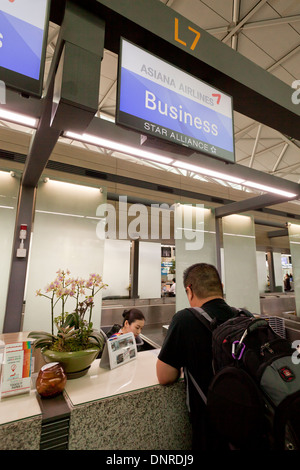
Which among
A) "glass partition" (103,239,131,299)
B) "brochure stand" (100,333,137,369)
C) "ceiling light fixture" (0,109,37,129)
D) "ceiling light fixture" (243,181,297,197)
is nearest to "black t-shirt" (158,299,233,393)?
"brochure stand" (100,333,137,369)

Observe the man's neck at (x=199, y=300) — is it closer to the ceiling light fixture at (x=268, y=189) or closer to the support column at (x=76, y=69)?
the support column at (x=76, y=69)

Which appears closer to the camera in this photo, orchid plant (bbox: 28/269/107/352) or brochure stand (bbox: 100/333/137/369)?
orchid plant (bbox: 28/269/107/352)

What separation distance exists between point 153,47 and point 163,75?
0.68ft

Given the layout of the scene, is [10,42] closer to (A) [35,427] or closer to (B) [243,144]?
(A) [35,427]

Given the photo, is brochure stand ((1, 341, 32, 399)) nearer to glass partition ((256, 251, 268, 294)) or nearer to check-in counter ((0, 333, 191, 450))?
check-in counter ((0, 333, 191, 450))

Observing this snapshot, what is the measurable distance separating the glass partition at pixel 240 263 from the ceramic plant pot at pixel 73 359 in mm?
4646

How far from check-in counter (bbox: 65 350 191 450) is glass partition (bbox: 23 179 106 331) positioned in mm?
2311

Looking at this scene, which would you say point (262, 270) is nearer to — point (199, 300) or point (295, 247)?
point (295, 247)

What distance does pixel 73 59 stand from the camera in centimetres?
115

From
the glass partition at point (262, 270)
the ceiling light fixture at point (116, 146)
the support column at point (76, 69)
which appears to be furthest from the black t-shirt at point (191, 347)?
the glass partition at point (262, 270)

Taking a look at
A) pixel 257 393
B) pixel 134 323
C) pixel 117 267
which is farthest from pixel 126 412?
pixel 117 267

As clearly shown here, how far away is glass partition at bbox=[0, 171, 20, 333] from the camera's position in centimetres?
324
